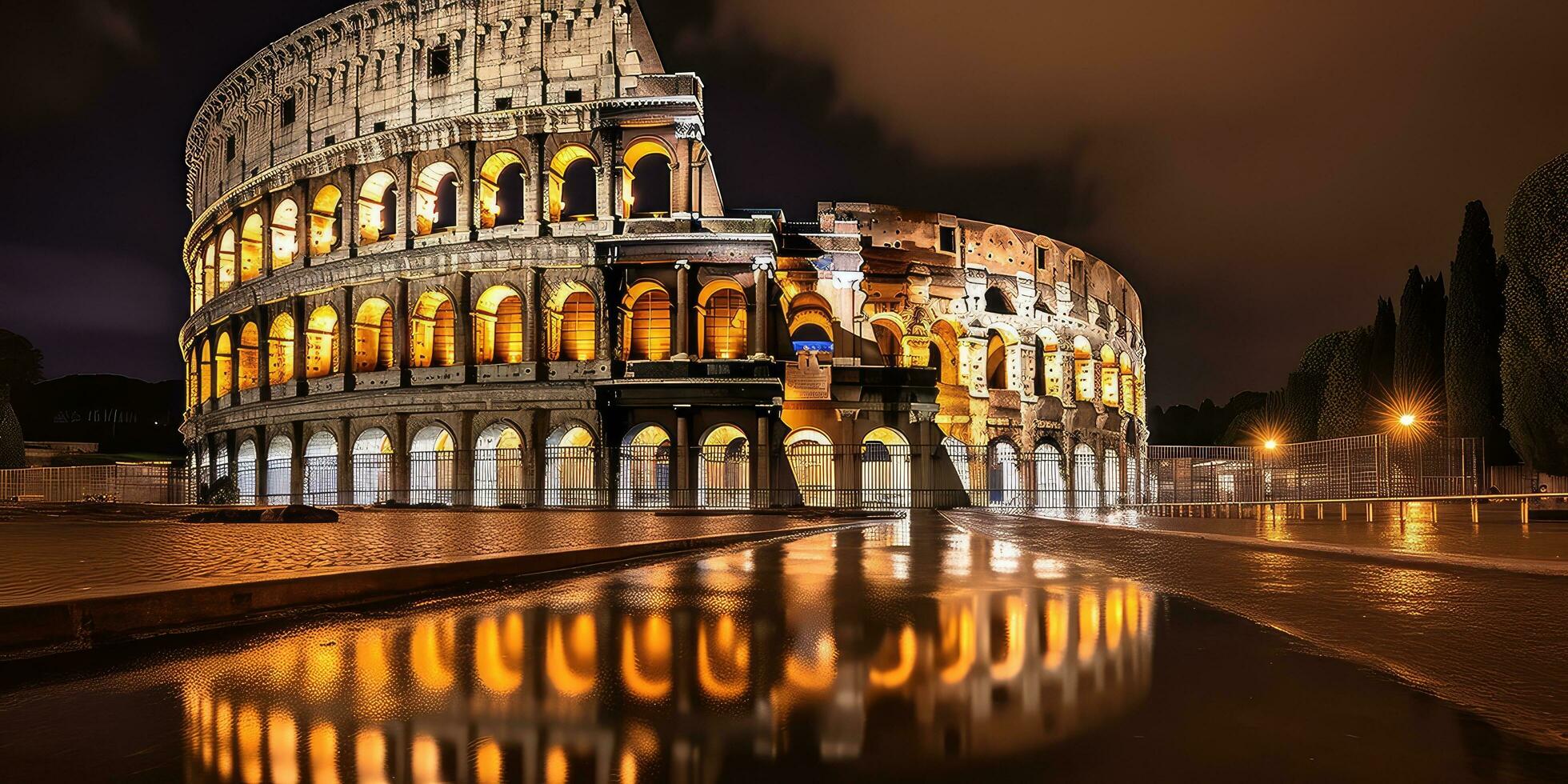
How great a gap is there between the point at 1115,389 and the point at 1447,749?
3856cm

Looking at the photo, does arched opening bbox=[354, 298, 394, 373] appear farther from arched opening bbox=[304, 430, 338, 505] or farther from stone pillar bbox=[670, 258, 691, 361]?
stone pillar bbox=[670, 258, 691, 361]

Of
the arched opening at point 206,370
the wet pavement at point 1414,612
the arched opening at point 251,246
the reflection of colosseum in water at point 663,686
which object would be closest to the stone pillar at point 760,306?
the wet pavement at point 1414,612

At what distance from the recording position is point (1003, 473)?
3294cm

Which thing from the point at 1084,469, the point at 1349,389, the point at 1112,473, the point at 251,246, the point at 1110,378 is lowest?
the point at 1112,473

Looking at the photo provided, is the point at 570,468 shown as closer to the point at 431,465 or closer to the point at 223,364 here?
the point at 431,465

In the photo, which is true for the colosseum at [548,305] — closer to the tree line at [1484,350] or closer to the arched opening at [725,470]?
the arched opening at [725,470]

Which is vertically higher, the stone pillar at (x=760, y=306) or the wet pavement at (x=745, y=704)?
the stone pillar at (x=760, y=306)

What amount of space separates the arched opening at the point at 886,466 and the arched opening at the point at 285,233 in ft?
62.5

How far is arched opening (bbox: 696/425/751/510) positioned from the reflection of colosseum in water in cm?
1875

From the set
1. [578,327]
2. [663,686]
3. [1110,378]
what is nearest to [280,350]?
[578,327]

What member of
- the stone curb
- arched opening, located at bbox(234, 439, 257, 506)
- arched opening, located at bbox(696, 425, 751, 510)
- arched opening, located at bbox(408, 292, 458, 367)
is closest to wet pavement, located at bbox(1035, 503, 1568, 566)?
the stone curb

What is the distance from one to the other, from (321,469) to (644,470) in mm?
9892

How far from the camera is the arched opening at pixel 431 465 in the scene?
2481 cm

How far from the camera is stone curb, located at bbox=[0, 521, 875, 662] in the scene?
3754mm
